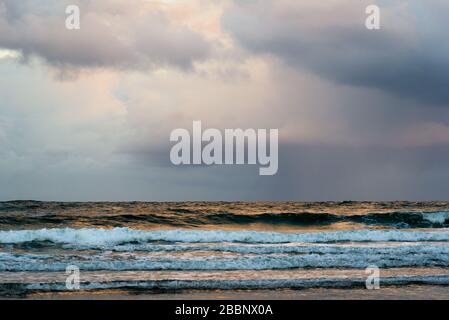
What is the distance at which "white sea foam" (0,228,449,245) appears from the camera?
24781mm

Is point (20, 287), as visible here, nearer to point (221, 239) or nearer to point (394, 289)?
point (394, 289)

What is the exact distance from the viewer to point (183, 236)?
2630 cm

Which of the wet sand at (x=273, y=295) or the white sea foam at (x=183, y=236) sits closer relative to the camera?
the wet sand at (x=273, y=295)

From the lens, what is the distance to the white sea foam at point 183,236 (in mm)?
24781

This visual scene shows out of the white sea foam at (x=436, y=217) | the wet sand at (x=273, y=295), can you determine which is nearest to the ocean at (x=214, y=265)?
the wet sand at (x=273, y=295)

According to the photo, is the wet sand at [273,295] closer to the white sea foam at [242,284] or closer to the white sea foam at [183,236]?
the white sea foam at [242,284]

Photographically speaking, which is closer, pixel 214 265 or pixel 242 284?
pixel 242 284

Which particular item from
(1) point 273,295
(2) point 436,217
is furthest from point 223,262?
(2) point 436,217

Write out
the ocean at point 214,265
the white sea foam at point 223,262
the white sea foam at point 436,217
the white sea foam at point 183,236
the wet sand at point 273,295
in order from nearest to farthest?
the wet sand at point 273,295, the ocean at point 214,265, the white sea foam at point 223,262, the white sea foam at point 183,236, the white sea foam at point 436,217

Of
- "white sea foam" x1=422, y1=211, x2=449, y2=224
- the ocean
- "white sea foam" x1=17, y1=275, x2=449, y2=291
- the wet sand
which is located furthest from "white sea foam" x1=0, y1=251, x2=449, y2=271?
"white sea foam" x1=422, y1=211, x2=449, y2=224

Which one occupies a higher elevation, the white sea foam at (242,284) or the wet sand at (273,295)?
the white sea foam at (242,284)

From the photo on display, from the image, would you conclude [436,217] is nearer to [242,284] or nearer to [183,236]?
[183,236]

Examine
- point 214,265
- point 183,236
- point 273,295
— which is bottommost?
point 273,295
